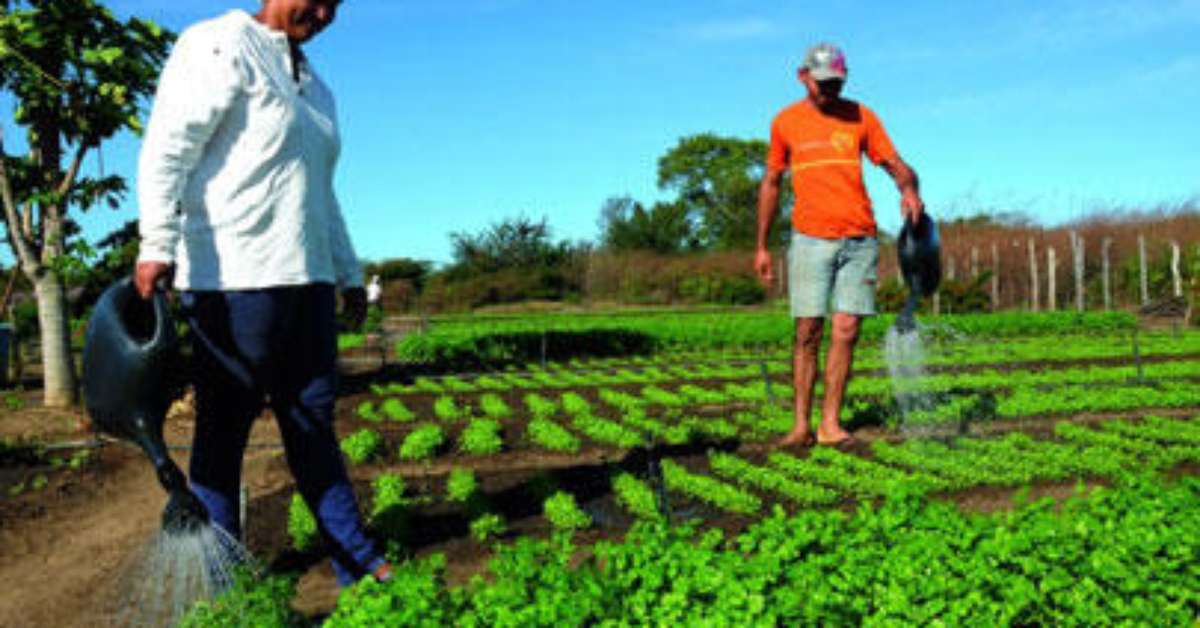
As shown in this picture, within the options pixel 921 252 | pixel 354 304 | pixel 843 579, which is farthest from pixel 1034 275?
pixel 843 579

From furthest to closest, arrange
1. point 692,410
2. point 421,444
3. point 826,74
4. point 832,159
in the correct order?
point 692,410 < point 421,444 < point 832,159 < point 826,74

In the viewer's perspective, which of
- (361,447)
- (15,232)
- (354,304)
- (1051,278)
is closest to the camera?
(354,304)

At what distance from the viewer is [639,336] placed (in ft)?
52.5

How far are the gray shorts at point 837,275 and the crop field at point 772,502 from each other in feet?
2.48

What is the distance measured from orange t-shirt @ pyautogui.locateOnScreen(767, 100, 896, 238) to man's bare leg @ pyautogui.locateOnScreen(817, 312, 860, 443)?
0.47 m

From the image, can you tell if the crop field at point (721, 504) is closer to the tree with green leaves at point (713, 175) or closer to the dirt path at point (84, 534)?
the dirt path at point (84, 534)

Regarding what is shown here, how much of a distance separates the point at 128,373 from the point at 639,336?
13.3 m

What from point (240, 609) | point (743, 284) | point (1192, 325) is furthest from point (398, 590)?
point (743, 284)

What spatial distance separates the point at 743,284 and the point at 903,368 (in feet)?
97.8

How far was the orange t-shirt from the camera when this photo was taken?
5059 mm

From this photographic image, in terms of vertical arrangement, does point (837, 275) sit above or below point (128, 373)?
above

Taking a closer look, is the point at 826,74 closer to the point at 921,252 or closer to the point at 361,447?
the point at 921,252

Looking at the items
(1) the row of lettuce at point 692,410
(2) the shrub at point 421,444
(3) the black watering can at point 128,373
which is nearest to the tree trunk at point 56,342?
(1) the row of lettuce at point 692,410

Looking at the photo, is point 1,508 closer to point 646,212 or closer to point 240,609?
point 240,609
